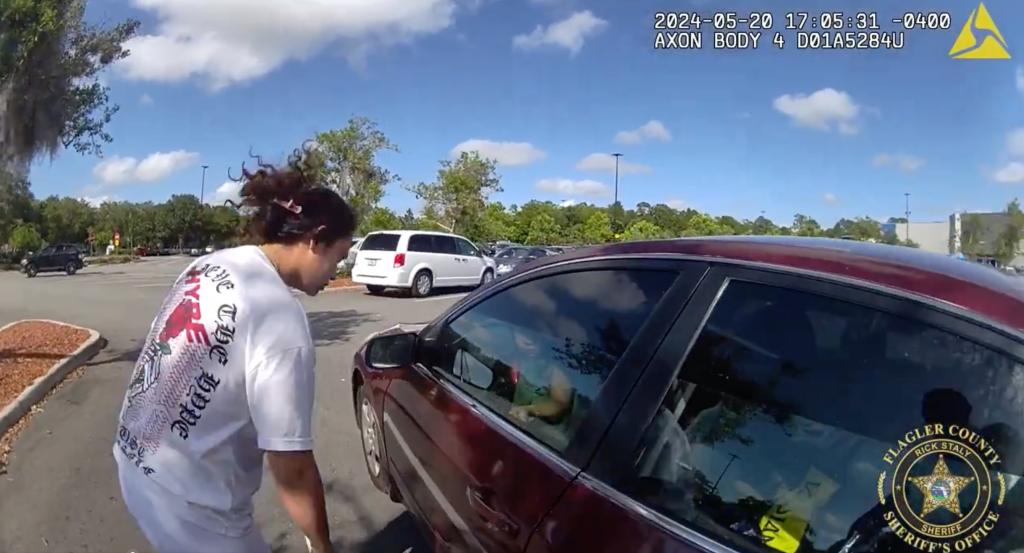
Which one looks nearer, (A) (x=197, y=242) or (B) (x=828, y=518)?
(B) (x=828, y=518)

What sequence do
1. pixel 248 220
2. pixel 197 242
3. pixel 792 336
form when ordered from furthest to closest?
pixel 197 242
pixel 248 220
pixel 792 336

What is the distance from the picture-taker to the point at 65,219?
217 ft

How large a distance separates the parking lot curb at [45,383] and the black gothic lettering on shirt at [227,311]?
510cm

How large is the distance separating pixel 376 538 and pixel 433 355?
1302 millimetres

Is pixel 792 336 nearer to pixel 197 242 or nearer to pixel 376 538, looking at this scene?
pixel 376 538

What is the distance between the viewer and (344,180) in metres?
29.2

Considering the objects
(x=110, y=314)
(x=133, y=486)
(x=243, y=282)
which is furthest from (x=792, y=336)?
(x=110, y=314)

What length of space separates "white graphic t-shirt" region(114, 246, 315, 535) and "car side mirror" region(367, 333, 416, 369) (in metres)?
1.37

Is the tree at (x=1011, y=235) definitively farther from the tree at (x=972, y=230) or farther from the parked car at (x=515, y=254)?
the parked car at (x=515, y=254)

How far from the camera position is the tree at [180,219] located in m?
72.3

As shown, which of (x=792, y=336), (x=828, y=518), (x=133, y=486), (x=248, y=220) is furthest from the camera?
(x=248, y=220)

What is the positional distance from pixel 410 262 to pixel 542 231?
33510 mm

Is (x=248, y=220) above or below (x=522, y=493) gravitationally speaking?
above

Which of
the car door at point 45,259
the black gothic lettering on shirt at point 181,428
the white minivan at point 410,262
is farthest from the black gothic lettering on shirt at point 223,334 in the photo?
the car door at point 45,259
